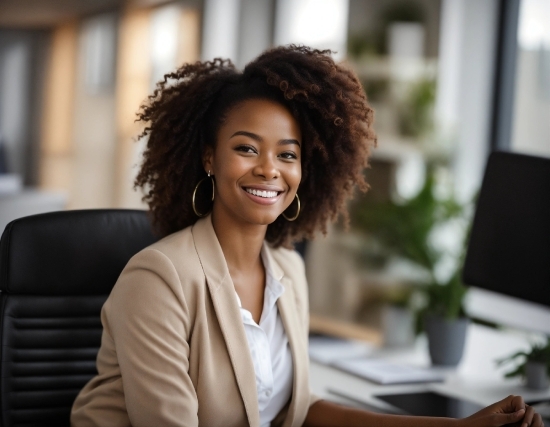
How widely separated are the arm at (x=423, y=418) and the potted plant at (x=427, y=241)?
0.82 metres

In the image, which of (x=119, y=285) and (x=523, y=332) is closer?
(x=119, y=285)

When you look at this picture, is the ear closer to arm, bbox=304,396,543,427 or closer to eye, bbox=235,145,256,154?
eye, bbox=235,145,256,154

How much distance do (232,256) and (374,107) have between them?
7.18 ft

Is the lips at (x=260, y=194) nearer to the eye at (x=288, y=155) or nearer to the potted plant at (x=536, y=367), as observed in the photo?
the eye at (x=288, y=155)

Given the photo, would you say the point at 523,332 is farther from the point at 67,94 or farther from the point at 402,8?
the point at 67,94

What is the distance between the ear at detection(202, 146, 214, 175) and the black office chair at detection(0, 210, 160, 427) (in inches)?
10.3

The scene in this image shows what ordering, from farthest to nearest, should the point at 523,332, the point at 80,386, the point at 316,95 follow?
1. the point at 523,332
2. the point at 80,386
3. the point at 316,95

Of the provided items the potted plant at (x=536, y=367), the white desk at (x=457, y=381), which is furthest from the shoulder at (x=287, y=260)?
the potted plant at (x=536, y=367)

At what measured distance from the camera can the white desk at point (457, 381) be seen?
218 cm

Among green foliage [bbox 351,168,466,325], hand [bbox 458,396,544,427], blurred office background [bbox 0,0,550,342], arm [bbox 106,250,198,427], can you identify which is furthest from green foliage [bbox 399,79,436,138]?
arm [bbox 106,250,198,427]

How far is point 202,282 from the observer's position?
1700 mm

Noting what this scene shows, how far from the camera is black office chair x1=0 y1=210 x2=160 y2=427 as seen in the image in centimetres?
184

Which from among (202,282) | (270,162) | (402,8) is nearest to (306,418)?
(202,282)

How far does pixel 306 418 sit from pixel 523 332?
1.64 meters
